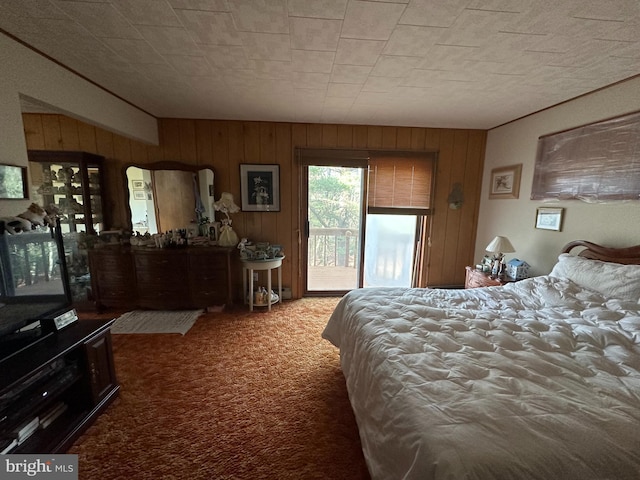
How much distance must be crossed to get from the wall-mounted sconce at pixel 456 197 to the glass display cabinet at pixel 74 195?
454cm

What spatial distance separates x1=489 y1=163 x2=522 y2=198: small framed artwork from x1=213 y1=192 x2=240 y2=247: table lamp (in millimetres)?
3333

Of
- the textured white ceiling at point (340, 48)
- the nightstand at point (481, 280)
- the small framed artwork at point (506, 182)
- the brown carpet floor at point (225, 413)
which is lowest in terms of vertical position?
the brown carpet floor at point (225, 413)

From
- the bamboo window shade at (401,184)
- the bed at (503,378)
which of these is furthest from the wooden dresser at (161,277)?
the bamboo window shade at (401,184)

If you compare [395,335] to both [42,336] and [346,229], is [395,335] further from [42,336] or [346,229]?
[346,229]

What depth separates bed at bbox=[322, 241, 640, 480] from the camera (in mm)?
794

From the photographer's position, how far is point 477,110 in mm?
2824

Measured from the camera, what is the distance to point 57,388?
147cm

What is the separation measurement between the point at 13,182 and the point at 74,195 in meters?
1.82

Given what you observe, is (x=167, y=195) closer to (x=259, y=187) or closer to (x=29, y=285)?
(x=259, y=187)

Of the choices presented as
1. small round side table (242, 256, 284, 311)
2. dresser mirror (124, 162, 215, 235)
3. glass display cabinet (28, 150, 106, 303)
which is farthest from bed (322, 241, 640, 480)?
glass display cabinet (28, 150, 106, 303)

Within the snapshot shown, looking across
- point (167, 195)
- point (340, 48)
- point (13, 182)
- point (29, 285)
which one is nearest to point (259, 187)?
point (167, 195)

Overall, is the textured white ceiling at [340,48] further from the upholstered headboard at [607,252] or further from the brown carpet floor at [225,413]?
the brown carpet floor at [225,413]

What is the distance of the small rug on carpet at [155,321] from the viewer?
278 cm

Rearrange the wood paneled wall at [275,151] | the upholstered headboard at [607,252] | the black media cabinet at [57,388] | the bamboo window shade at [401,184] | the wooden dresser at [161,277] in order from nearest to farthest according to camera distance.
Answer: the black media cabinet at [57,388]
the upholstered headboard at [607,252]
the wooden dresser at [161,277]
the wood paneled wall at [275,151]
the bamboo window shade at [401,184]
